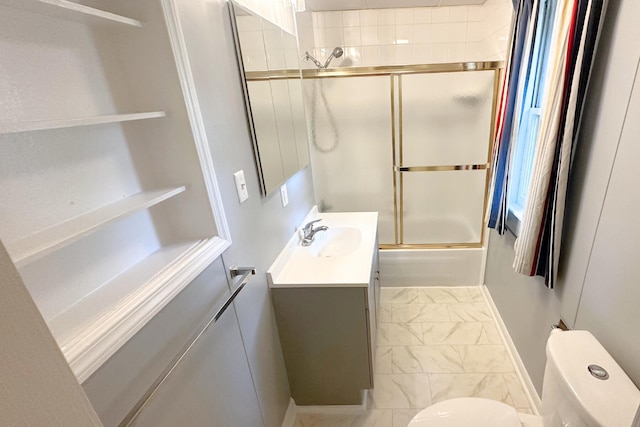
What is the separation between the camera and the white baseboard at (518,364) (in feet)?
5.32

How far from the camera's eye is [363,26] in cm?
259

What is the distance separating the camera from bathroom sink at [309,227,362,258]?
6.55 ft

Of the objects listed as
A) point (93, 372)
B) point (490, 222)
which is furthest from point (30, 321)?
point (490, 222)

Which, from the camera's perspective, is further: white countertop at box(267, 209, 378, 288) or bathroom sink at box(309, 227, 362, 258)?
bathroom sink at box(309, 227, 362, 258)

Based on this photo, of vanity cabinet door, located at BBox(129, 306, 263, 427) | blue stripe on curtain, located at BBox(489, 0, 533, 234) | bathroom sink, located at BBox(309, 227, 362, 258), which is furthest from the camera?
bathroom sink, located at BBox(309, 227, 362, 258)

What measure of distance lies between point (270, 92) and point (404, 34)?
171 cm

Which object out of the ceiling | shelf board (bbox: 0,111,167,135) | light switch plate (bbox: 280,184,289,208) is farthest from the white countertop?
the ceiling

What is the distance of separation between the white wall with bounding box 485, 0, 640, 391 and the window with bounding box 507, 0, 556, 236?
1.13ft

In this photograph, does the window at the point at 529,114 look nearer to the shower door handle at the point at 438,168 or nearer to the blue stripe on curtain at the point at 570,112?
the blue stripe on curtain at the point at 570,112

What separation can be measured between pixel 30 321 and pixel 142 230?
606mm

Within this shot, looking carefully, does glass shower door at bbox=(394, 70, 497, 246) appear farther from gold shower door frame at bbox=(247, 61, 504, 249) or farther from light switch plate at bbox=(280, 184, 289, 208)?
light switch plate at bbox=(280, 184, 289, 208)

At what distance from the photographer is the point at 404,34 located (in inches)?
102

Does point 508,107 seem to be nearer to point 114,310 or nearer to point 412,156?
point 412,156

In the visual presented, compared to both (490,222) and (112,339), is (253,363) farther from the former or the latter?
(490,222)
